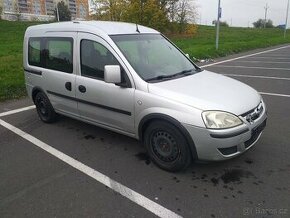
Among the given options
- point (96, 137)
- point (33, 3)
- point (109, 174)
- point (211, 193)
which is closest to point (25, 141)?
point (96, 137)

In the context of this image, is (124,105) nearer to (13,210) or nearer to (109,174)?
(109,174)

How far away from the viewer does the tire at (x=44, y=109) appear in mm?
5672

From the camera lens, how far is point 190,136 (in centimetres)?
359

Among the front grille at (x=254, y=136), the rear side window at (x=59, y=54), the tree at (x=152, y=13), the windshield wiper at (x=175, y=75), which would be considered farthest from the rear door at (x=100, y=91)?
the tree at (x=152, y=13)

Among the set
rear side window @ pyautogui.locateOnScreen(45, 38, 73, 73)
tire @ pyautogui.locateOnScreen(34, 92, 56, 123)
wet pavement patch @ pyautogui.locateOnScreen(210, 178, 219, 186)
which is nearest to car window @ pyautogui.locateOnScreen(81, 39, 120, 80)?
rear side window @ pyautogui.locateOnScreen(45, 38, 73, 73)

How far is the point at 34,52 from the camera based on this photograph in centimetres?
580

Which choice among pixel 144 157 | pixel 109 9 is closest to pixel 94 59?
pixel 144 157

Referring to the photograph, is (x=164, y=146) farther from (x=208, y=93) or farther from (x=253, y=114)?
(x=253, y=114)

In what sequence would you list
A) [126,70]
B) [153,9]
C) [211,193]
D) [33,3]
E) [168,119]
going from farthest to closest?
[33,3] < [153,9] < [126,70] < [168,119] < [211,193]

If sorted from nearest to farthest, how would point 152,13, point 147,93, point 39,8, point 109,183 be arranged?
1. point 109,183
2. point 147,93
3. point 152,13
4. point 39,8

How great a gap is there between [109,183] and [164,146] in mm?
808

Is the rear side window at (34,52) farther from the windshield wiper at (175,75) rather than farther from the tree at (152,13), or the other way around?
the tree at (152,13)

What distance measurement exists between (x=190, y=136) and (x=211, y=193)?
658 millimetres

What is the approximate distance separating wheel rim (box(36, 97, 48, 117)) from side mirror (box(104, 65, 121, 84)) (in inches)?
90.7
